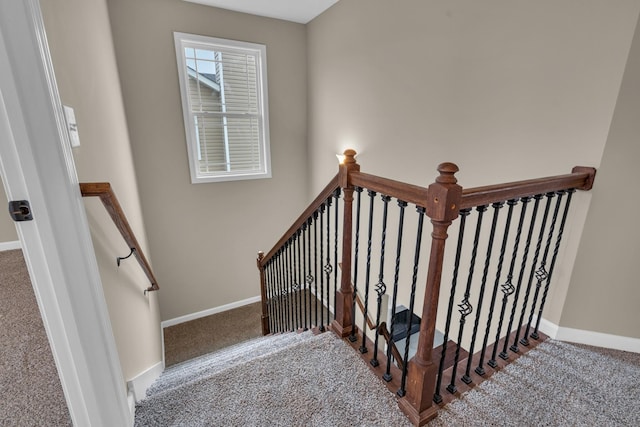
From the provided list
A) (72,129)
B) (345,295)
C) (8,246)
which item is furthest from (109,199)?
(8,246)

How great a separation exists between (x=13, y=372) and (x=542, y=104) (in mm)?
2928

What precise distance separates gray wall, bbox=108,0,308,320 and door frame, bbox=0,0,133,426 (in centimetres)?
266

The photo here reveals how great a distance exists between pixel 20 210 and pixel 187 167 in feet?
9.51

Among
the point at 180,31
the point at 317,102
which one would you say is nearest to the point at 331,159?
the point at 317,102

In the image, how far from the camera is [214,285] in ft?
13.5

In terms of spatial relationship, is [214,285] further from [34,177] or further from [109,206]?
[34,177]

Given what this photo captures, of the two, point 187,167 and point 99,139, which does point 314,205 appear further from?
point 187,167

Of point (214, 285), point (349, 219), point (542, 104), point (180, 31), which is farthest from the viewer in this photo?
point (214, 285)

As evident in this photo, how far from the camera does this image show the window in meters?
3.38

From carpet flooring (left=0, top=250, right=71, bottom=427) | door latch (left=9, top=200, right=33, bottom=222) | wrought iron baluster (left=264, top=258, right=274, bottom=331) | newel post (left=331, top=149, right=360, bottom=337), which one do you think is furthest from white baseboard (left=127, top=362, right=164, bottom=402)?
wrought iron baluster (left=264, top=258, right=274, bottom=331)

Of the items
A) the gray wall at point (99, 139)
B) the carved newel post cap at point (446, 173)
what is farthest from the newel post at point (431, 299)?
the gray wall at point (99, 139)

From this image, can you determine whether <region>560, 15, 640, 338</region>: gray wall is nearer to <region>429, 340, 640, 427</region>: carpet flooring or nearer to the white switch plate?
<region>429, 340, 640, 427</region>: carpet flooring

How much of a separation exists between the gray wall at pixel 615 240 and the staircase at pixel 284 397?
4.04ft

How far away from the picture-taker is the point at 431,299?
3.51 ft
